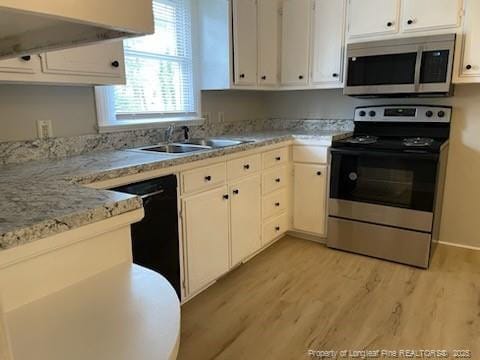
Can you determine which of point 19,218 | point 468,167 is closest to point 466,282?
point 468,167

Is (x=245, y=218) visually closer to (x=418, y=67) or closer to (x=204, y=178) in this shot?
(x=204, y=178)

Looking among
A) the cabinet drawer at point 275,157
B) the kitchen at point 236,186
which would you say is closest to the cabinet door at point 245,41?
the kitchen at point 236,186

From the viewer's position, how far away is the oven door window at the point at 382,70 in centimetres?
272

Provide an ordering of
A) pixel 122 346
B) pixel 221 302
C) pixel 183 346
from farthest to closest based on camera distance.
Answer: pixel 221 302, pixel 183 346, pixel 122 346

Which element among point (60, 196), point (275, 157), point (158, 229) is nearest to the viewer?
point (60, 196)

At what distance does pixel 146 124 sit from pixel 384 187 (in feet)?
6.09

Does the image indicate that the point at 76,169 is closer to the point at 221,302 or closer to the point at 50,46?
the point at 50,46

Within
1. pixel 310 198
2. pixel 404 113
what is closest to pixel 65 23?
pixel 310 198

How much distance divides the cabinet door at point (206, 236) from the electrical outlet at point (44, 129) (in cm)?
86

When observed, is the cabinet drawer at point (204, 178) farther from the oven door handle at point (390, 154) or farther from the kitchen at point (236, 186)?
the oven door handle at point (390, 154)

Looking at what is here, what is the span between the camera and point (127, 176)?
1.71m

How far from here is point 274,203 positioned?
2996mm

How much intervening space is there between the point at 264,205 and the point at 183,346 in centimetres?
131

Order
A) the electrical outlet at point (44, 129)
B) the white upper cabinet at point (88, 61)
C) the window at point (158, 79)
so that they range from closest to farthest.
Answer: the white upper cabinet at point (88, 61)
the electrical outlet at point (44, 129)
the window at point (158, 79)
